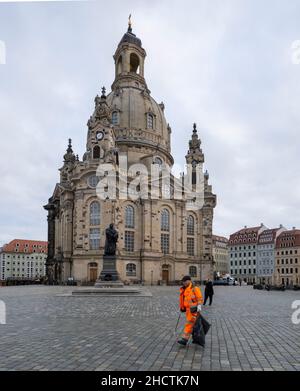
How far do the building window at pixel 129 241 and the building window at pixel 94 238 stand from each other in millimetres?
5115

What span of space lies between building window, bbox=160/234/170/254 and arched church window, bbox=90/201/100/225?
12832 millimetres

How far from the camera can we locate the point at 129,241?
203ft

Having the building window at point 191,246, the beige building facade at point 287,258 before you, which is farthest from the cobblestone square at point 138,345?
the beige building facade at point 287,258

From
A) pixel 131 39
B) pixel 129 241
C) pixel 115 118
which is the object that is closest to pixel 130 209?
pixel 129 241

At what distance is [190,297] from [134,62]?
274 feet

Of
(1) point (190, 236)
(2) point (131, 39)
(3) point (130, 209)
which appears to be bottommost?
(1) point (190, 236)

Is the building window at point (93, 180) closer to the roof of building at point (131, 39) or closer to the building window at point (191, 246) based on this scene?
the building window at point (191, 246)

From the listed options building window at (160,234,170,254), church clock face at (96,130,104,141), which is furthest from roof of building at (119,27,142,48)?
building window at (160,234,170,254)

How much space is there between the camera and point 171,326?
43.1 feet

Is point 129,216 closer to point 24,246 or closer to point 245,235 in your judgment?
point 245,235
